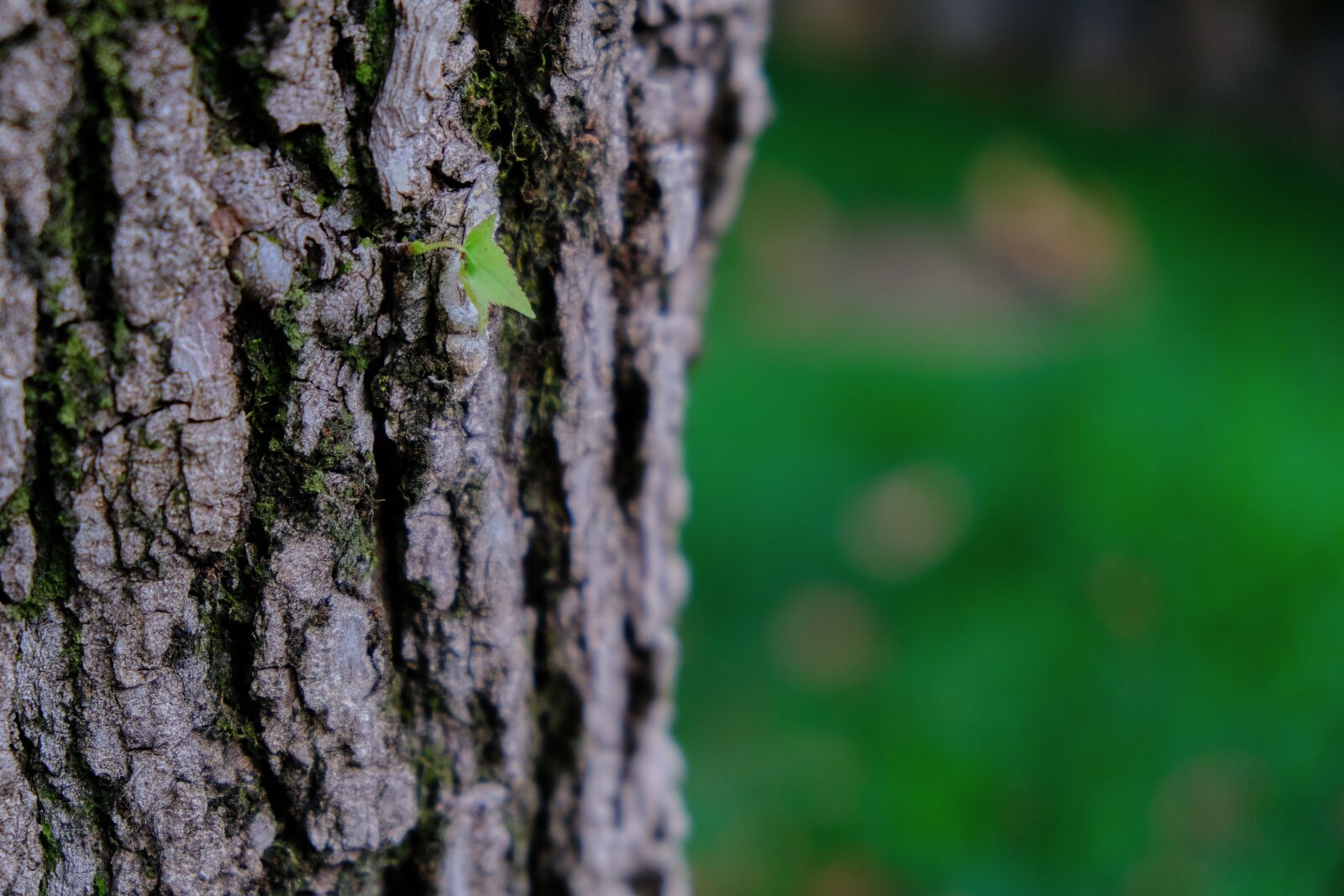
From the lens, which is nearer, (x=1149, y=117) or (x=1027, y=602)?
(x=1027, y=602)

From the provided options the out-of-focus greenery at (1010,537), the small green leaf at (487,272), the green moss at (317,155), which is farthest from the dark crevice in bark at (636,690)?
the out-of-focus greenery at (1010,537)

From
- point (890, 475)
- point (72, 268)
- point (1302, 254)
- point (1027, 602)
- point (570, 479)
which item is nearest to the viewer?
point (72, 268)

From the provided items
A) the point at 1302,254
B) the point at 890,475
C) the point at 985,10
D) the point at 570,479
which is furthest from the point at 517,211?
the point at 985,10

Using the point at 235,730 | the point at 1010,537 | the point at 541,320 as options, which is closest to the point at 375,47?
the point at 541,320

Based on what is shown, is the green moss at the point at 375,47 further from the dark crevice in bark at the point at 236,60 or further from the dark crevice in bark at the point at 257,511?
the dark crevice in bark at the point at 257,511

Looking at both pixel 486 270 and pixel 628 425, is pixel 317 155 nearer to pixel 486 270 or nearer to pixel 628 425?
pixel 486 270

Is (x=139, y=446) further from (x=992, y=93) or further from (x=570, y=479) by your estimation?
(x=992, y=93)

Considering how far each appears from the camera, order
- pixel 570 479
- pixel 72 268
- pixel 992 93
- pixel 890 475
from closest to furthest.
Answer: pixel 72 268, pixel 570 479, pixel 890 475, pixel 992 93
